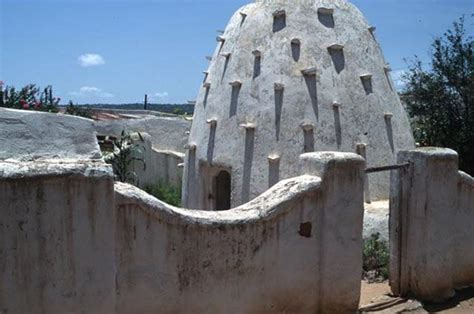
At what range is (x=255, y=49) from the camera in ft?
36.8

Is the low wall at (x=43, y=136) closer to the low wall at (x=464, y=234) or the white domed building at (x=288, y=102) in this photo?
the white domed building at (x=288, y=102)

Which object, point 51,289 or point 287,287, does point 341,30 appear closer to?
point 287,287

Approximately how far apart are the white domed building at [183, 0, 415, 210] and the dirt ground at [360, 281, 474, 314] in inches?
108

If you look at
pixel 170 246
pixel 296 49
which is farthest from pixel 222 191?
pixel 170 246

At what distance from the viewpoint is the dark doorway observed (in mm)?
12008

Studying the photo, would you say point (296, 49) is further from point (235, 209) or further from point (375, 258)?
point (235, 209)

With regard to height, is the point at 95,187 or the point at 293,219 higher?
the point at 95,187

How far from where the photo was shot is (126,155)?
17.0m

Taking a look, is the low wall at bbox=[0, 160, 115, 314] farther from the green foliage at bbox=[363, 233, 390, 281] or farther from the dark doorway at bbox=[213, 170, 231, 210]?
the dark doorway at bbox=[213, 170, 231, 210]

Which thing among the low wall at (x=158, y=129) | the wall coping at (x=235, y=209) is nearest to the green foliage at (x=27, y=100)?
the low wall at (x=158, y=129)

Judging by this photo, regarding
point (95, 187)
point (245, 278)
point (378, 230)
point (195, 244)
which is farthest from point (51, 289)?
point (378, 230)

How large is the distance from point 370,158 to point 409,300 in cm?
335

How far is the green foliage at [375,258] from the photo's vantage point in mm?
9680

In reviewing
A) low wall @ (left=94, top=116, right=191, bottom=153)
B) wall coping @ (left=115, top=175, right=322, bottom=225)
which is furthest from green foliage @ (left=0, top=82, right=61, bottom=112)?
wall coping @ (left=115, top=175, right=322, bottom=225)
